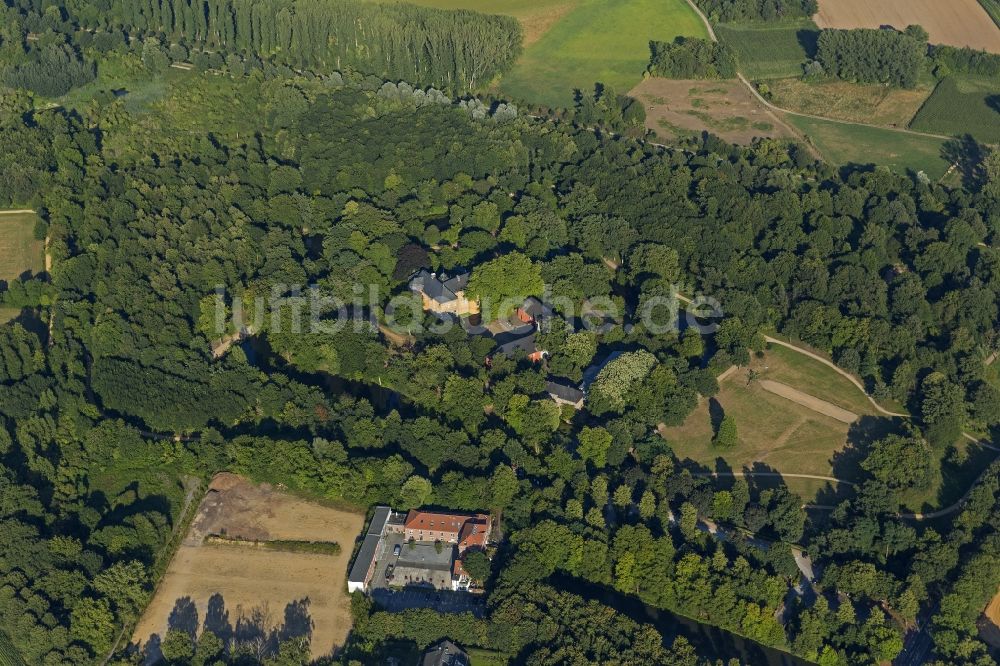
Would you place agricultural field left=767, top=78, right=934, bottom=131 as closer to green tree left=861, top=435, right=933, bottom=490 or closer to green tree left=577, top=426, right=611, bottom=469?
green tree left=861, top=435, right=933, bottom=490

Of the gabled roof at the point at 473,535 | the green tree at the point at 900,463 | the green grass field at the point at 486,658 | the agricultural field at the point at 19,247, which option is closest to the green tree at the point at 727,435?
the green tree at the point at 900,463

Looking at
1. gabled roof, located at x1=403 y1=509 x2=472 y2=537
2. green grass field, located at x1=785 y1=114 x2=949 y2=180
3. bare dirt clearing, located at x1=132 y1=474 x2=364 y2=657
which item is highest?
green grass field, located at x1=785 y1=114 x2=949 y2=180

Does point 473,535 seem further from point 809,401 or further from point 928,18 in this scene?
point 928,18

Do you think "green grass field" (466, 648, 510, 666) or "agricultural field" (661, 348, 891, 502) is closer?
"green grass field" (466, 648, 510, 666)

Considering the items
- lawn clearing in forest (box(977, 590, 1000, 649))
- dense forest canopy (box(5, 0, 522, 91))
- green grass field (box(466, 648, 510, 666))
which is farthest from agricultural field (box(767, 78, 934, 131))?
green grass field (box(466, 648, 510, 666))

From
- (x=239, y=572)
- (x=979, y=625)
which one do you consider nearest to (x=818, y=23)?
(x=979, y=625)

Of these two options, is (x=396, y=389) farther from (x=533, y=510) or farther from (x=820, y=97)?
(x=820, y=97)

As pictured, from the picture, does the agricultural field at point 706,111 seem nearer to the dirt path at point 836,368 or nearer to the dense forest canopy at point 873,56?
the dense forest canopy at point 873,56
